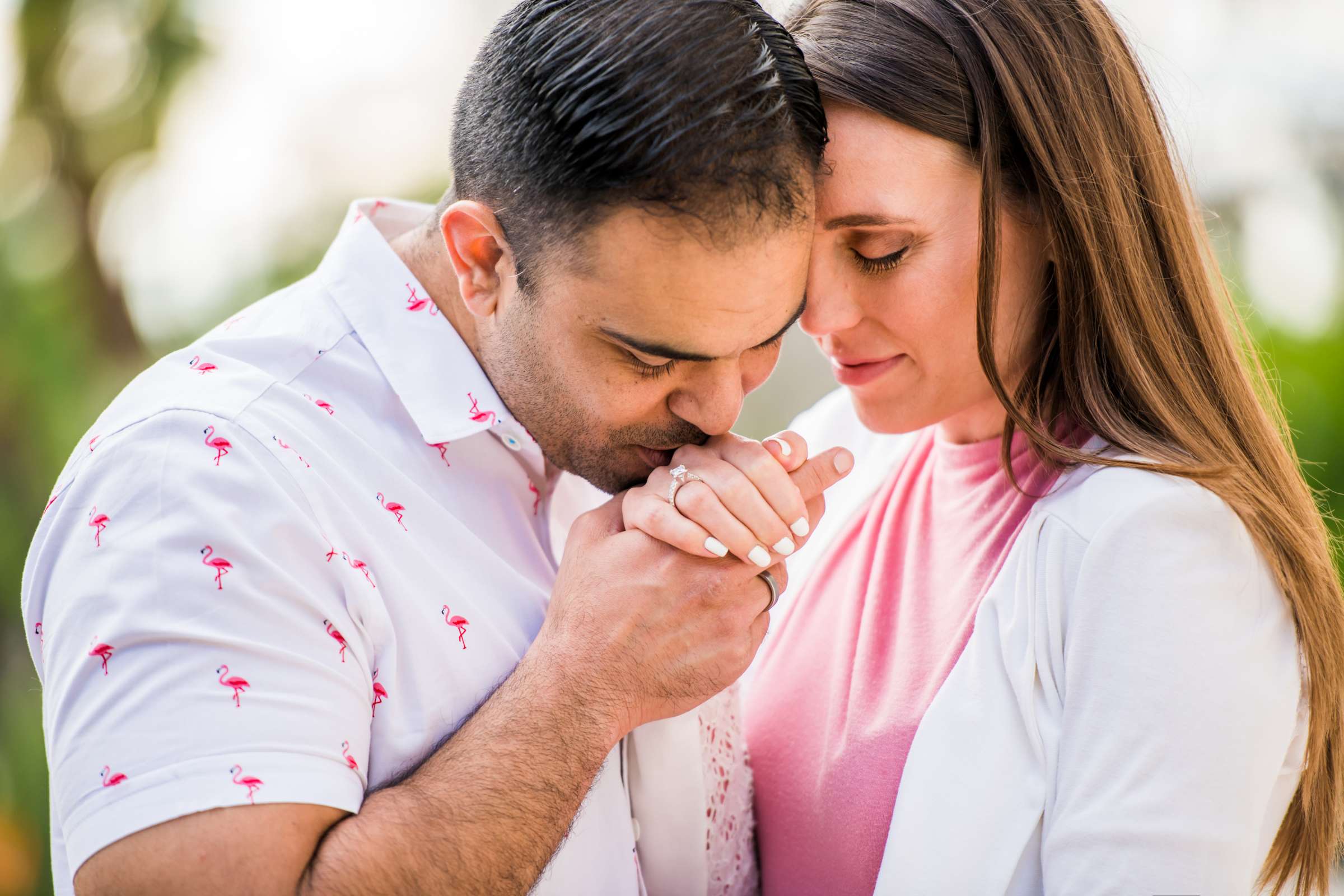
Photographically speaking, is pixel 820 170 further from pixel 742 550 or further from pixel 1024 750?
pixel 1024 750

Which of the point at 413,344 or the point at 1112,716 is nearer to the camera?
the point at 1112,716

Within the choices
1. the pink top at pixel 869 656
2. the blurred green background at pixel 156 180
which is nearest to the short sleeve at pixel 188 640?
the pink top at pixel 869 656

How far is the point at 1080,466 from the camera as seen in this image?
1575mm

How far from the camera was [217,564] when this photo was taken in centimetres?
127

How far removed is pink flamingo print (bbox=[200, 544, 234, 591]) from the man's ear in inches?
24.4

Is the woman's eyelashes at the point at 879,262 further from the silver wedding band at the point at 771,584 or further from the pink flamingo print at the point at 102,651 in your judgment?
the pink flamingo print at the point at 102,651

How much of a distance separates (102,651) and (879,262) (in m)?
1.26

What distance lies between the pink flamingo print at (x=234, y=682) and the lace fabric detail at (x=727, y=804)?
77 cm

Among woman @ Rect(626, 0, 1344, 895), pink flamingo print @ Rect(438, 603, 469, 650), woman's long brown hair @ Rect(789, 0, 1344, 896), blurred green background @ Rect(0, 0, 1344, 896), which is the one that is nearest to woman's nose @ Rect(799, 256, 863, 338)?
woman @ Rect(626, 0, 1344, 895)

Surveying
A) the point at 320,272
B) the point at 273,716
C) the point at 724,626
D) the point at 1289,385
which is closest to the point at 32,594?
the point at 273,716

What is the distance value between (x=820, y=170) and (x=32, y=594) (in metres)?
1.32

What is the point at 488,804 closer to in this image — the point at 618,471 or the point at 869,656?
the point at 618,471

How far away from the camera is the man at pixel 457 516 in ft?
3.96

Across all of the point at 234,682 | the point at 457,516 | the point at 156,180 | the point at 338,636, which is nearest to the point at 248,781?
the point at 234,682
